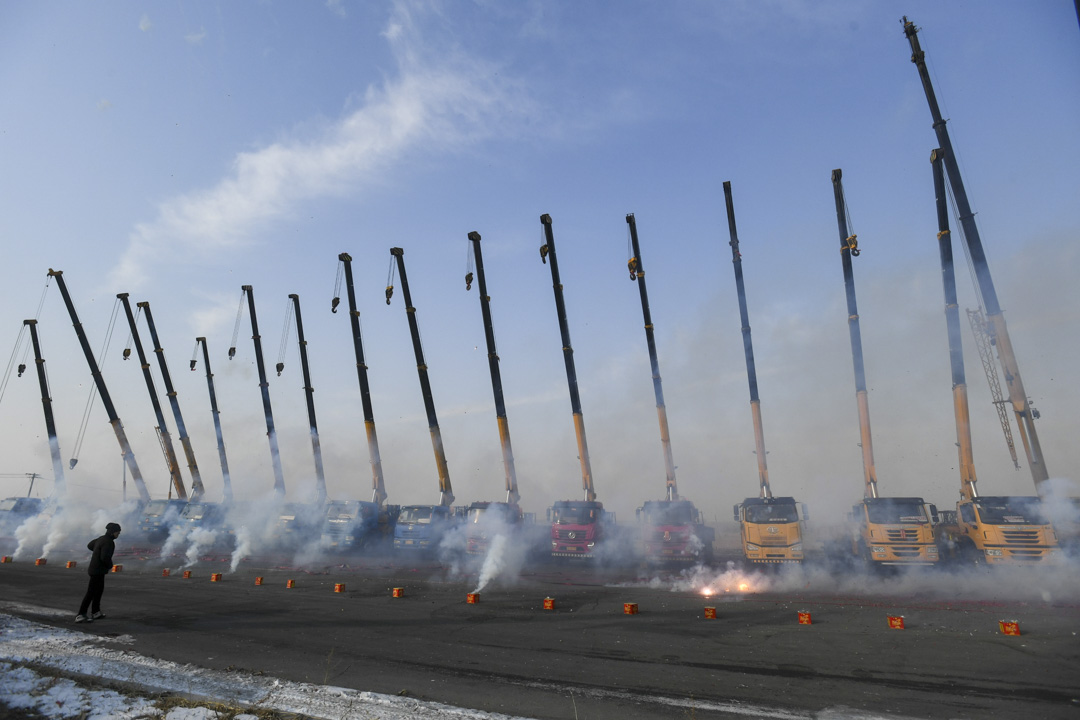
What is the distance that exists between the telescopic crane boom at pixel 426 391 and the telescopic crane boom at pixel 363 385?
3.41 metres

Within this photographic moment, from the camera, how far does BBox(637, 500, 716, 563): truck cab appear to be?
2270 cm

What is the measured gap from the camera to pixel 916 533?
18.9 m

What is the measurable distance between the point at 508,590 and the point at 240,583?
25.9ft

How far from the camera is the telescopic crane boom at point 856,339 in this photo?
1026 inches

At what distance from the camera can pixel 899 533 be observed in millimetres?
19000

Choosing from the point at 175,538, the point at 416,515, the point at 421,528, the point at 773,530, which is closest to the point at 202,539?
the point at 175,538

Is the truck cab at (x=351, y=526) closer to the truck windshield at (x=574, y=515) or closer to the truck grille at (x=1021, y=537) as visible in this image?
the truck windshield at (x=574, y=515)

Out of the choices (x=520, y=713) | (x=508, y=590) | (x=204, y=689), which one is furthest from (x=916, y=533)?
(x=204, y=689)

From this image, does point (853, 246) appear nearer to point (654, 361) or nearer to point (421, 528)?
point (654, 361)

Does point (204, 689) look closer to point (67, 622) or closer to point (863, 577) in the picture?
point (67, 622)

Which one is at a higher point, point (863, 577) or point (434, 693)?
point (434, 693)

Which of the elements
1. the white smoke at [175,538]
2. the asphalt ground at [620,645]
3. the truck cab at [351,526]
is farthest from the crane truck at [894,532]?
the white smoke at [175,538]

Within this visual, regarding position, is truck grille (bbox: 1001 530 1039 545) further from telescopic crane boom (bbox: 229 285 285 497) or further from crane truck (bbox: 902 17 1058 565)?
telescopic crane boom (bbox: 229 285 285 497)

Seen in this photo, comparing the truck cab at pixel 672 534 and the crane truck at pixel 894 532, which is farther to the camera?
the truck cab at pixel 672 534
